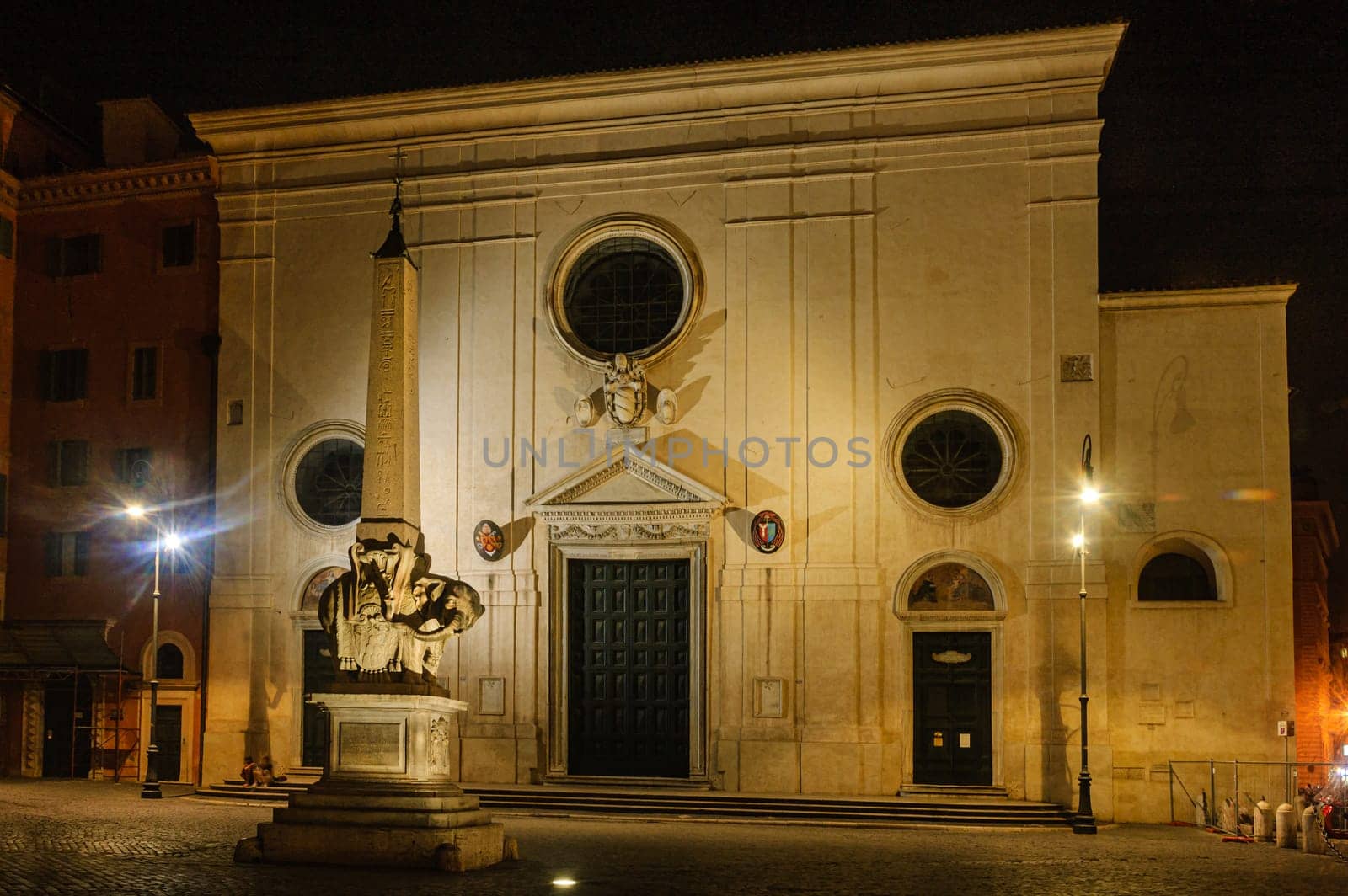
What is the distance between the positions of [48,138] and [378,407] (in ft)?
60.3

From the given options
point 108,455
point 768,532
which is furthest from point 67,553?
point 768,532

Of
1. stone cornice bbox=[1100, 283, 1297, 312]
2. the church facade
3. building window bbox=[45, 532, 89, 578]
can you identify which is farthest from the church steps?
building window bbox=[45, 532, 89, 578]

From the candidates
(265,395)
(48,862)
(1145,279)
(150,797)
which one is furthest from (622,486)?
(1145,279)

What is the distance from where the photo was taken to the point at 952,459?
25.4m

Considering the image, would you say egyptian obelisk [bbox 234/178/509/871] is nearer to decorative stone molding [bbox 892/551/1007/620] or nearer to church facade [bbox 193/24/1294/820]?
church facade [bbox 193/24/1294/820]

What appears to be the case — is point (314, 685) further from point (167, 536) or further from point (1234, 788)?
point (1234, 788)

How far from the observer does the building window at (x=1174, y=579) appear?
2464cm

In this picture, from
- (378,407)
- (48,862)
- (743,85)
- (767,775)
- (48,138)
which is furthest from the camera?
(48,138)

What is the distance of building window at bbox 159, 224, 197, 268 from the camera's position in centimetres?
2961

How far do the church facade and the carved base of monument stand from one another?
9046 mm

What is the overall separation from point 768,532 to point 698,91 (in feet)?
26.2

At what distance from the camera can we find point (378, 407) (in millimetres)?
18188

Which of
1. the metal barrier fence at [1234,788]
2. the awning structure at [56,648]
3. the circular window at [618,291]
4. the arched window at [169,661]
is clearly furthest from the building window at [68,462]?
the metal barrier fence at [1234,788]

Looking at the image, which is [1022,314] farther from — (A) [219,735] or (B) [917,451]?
(A) [219,735]
